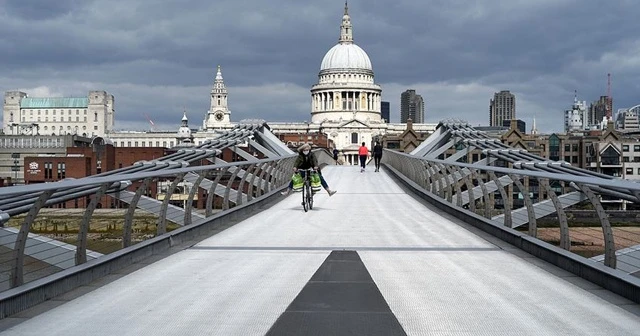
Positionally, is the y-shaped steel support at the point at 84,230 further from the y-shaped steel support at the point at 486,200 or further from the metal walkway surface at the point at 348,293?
the y-shaped steel support at the point at 486,200

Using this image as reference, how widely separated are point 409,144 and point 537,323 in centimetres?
11840

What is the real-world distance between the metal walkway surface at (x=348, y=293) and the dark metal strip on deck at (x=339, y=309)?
0.04m

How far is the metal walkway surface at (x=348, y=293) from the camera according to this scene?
700 cm

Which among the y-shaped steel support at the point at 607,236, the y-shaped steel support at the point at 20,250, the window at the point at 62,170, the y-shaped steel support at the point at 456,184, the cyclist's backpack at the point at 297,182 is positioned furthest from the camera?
the window at the point at 62,170

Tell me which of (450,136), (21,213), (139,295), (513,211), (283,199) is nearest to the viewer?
(21,213)

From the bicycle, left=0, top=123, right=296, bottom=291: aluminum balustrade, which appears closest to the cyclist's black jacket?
the bicycle

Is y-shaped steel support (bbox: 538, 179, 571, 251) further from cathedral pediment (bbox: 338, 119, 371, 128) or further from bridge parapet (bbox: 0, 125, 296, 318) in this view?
cathedral pediment (bbox: 338, 119, 371, 128)

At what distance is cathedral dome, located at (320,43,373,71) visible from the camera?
193m

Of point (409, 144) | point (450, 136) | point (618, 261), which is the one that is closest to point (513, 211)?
point (618, 261)

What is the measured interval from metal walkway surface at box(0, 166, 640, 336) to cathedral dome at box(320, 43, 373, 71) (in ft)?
593

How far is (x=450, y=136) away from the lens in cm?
4619

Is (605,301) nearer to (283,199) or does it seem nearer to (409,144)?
(283,199)

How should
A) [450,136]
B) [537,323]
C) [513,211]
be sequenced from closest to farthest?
[537,323], [513,211], [450,136]

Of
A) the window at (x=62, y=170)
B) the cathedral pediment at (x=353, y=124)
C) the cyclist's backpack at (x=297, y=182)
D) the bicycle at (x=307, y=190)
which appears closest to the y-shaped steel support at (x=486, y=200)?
the bicycle at (x=307, y=190)
